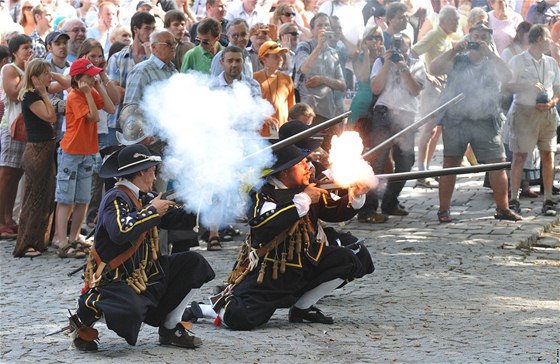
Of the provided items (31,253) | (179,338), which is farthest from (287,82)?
(179,338)

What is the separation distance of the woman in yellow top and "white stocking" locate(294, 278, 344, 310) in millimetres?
3192

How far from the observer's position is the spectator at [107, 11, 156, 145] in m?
11.4

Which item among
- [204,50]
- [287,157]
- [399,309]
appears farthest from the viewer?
[204,50]

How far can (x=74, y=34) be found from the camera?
11992 millimetres

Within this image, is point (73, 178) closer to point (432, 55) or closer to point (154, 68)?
point (154, 68)

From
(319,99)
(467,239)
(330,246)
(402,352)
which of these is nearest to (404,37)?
(319,99)

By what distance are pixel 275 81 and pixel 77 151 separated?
2.10 m

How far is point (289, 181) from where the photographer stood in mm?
7785

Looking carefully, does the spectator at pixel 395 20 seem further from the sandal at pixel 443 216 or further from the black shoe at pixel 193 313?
the black shoe at pixel 193 313

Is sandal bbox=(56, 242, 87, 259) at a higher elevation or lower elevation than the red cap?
lower

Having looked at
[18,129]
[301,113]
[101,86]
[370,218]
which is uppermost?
[101,86]

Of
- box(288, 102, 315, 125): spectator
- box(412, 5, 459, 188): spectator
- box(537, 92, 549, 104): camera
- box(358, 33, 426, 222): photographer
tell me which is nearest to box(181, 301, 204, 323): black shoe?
box(288, 102, 315, 125): spectator

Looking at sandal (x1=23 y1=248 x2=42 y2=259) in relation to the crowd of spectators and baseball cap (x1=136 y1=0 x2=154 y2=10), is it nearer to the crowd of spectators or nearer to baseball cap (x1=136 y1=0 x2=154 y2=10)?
the crowd of spectators

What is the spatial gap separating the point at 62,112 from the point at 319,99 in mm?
2861
